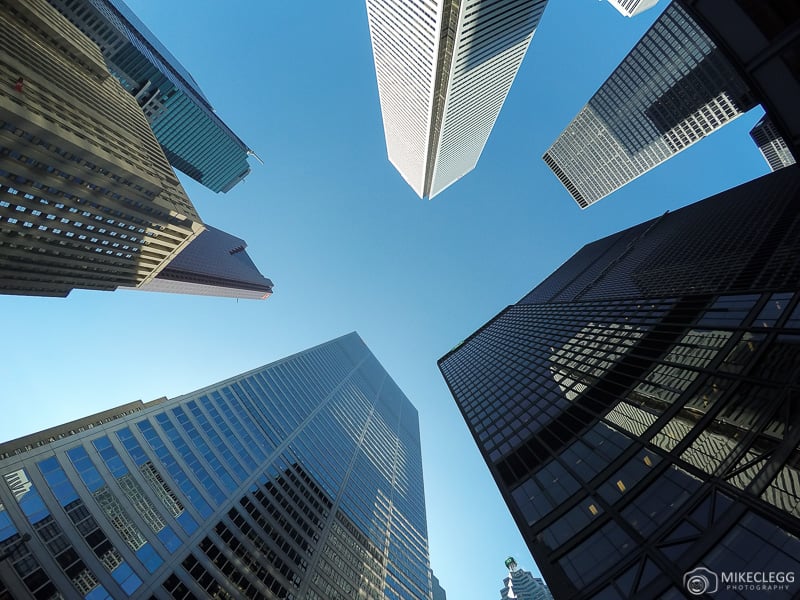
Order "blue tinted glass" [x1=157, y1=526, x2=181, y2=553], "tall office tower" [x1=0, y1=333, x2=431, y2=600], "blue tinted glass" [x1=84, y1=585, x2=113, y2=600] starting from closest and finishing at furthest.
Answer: "blue tinted glass" [x1=84, y1=585, x2=113, y2=600] < "tall office tower" [x1=0, y1=333, x2=431, y2=600] < "blue tinted glass" [x1=157, y1=526, x2=181, y2=553]

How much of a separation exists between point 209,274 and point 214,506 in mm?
105722

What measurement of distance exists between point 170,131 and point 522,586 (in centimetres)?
28686

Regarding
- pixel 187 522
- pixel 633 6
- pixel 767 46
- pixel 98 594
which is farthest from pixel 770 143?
pixel 98 594

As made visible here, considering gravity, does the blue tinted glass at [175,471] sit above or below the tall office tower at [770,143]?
above

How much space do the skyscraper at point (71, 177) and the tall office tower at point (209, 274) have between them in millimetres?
33829

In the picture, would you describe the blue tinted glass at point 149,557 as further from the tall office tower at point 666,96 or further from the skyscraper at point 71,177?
the tall office tower at point 666,96

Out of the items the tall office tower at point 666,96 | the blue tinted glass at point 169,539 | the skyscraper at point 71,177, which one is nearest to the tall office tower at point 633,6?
the tall office tower at point 666,96

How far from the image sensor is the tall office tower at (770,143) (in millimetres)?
164125

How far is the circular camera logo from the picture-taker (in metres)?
13.2

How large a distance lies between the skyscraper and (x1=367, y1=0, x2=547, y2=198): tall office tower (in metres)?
83.9

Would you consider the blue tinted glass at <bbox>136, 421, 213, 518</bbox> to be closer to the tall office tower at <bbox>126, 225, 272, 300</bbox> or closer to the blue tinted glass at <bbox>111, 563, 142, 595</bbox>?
the blue tinted glass at <bbox>111, 563, 142, 595</bbox>

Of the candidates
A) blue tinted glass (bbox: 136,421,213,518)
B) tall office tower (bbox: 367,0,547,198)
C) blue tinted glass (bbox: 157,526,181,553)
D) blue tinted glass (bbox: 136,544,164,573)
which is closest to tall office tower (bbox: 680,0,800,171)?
blue tinted glass (bbox: 136,544,164,573)

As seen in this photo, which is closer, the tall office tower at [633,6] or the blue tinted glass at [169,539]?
the blue tinted glass at [169,539]

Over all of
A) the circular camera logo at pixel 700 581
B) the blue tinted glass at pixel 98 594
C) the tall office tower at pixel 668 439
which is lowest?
the tall office tower at pixel 668 439
